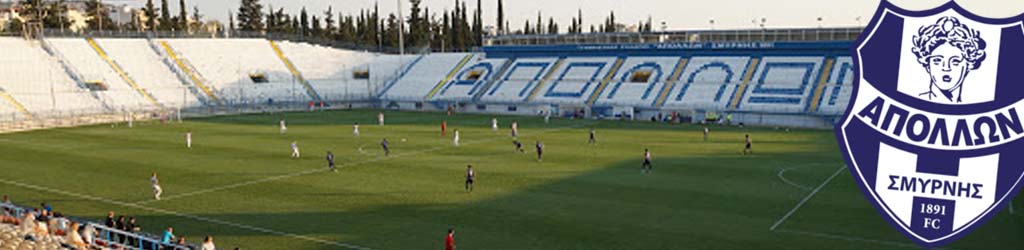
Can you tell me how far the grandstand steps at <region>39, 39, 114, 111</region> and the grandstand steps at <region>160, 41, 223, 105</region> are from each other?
9418 mm

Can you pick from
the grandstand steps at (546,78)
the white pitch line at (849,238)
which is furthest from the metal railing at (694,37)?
the white pitch line at (849,238)

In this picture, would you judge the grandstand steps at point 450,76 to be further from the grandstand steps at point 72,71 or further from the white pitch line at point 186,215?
the white pitch line at point 186,215

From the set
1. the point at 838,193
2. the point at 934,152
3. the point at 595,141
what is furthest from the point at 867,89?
the point at 595,141

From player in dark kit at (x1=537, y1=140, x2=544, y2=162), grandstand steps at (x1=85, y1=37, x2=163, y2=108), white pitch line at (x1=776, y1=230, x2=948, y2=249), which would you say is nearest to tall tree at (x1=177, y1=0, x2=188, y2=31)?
grandstand steps at (x1=85, y1=37, x2=163, y2=108)

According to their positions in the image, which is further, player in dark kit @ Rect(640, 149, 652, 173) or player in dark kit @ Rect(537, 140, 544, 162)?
player in dark kit @ Rect(537, 140, 544, 162)

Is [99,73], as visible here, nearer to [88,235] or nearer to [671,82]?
[671,82]

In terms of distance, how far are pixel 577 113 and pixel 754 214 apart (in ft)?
132

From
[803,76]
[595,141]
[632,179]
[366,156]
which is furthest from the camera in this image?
[803,76]

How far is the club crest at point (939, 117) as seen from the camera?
12352 mm

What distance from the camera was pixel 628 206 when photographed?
2634cm

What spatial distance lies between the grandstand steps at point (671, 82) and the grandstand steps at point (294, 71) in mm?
35671

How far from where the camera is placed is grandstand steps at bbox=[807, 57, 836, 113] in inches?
2235

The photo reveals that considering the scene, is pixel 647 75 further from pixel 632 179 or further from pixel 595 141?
pixel 632 179

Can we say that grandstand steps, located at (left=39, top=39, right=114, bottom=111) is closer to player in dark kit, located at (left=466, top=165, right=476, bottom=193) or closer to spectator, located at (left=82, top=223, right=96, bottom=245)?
player in dark kit, located at (left=466, top=165, right=476, bottom=193)
